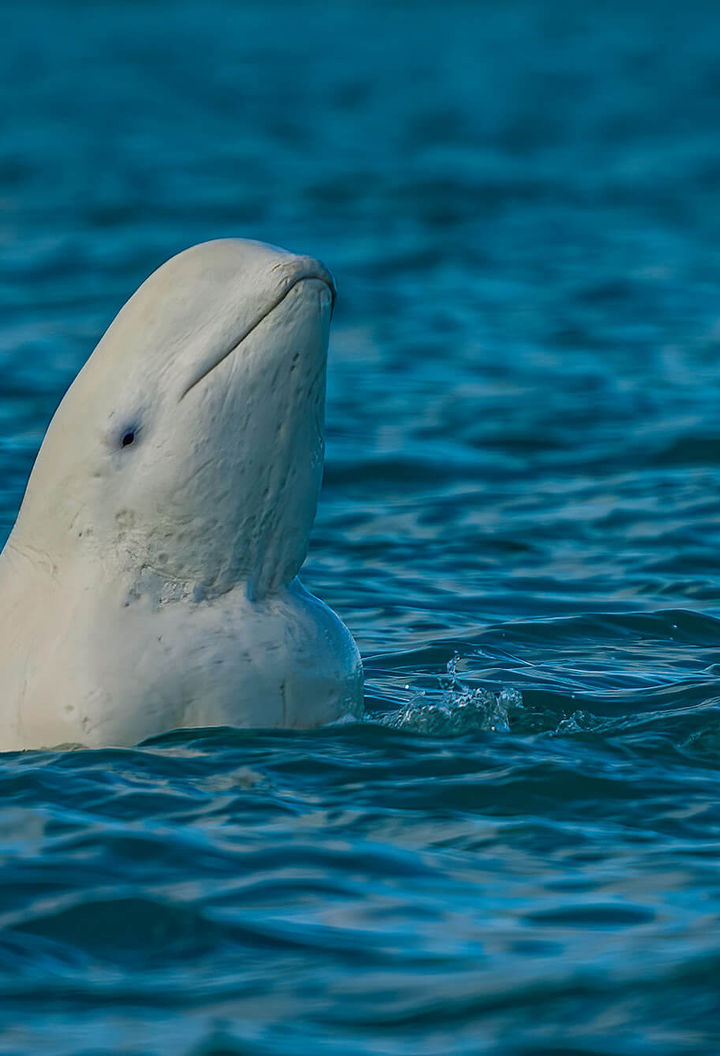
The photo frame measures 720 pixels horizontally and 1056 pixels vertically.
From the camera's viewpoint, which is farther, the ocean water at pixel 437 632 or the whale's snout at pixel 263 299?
the whale's snout at pixel 263 299

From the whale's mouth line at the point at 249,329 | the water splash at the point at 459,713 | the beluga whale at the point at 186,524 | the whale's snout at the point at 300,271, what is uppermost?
the whale's snout at the point at 300,271

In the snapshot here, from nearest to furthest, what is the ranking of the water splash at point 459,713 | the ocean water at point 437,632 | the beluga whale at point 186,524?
the ocean water at point 437,632 < the beluga whale at point 186,524 < the water splash at point 459,713

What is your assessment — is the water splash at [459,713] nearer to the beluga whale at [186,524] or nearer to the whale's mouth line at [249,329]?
the beluga whale at [186,524]

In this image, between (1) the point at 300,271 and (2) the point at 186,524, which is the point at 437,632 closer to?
(2) the point at 186,524

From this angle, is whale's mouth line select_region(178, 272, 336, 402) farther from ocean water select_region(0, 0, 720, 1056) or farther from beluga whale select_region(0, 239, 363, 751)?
ocean water select_region(0, 0, 720, 1056)

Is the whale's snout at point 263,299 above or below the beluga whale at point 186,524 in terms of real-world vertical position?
above

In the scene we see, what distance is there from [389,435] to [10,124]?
1685cm

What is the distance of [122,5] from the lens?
41062 mm

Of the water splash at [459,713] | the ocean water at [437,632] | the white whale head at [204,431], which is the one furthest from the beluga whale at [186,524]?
the water splash at [459,713]

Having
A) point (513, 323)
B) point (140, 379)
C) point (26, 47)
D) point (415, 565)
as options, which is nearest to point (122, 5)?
point (26, 47)

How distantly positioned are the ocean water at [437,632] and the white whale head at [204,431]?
65 cm

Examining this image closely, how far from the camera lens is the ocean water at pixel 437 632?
5184mm

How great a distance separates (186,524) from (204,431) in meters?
0.32

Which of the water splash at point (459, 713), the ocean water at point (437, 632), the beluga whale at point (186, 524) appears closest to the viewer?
the ocean water at point (437, 632)
